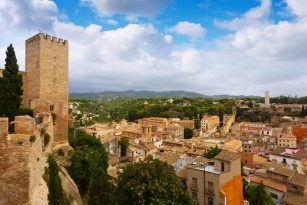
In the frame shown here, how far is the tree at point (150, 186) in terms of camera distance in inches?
520

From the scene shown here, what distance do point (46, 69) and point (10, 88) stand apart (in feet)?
9.38

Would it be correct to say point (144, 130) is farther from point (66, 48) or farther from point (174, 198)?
point (174, 198)

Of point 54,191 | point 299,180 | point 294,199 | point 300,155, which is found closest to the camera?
point 54,191

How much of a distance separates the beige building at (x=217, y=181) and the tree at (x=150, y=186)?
16.5ft

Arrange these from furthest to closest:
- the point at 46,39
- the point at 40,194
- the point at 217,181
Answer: the point at 46,39 < the point at 217,181 < the point at 40,194

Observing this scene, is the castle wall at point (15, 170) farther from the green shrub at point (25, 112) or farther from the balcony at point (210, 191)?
the balcony at point (210, 191)

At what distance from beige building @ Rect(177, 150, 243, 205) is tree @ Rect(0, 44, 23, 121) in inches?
521

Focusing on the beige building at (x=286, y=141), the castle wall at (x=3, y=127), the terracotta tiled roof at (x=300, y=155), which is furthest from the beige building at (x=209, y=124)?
A: the castle wall at (x=3, y=127)

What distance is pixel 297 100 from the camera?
472 ft

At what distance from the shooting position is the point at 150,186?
13.3m

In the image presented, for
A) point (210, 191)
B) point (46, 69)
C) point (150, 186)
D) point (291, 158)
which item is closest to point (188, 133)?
point (291, 158)

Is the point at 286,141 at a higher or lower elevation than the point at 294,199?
lower

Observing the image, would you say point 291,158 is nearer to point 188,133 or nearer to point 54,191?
point 54,191

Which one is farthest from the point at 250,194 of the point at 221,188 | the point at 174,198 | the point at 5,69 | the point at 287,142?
the point at 287,142
